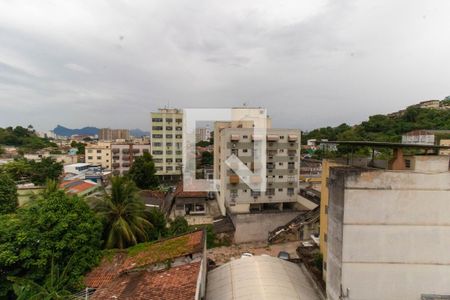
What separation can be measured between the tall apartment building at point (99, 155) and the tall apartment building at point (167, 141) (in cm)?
1827

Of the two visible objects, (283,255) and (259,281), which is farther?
(283,255)

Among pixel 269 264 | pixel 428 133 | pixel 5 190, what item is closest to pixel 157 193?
pixel 5 190

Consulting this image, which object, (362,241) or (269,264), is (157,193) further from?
(362,241)

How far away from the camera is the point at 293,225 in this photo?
1781 centimetres

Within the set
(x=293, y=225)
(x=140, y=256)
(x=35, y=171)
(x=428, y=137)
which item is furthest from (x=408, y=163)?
(x=35, y=171)

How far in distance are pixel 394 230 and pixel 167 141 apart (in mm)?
34235

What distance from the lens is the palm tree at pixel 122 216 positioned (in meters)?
12.6

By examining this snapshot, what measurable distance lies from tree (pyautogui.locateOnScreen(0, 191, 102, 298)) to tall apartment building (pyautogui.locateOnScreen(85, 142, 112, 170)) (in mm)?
43455

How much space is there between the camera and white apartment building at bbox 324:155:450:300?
290 inches

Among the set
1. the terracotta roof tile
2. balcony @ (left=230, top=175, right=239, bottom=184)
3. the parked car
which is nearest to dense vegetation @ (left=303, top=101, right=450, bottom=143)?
balcony @ (left=230, top=175, right=239, bottom=184)

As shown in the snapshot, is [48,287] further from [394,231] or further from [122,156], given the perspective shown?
[122,156]

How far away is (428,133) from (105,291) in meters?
40.2

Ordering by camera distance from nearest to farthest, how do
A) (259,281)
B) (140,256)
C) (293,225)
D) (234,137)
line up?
1. (259,281)
2. (140,256)
3. (293,225)
4. (234,137)

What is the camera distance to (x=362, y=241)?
754 centimetres
